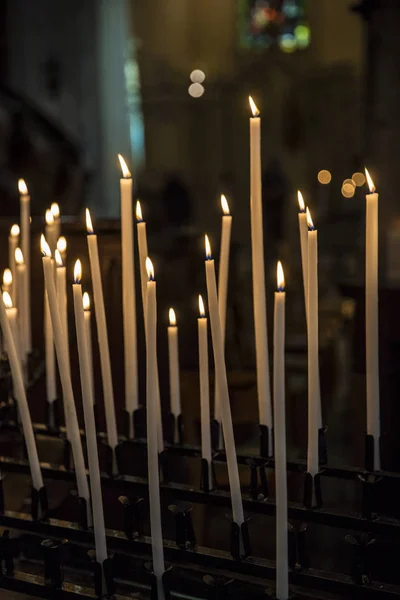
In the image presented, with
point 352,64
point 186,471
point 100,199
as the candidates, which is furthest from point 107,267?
point 352,64

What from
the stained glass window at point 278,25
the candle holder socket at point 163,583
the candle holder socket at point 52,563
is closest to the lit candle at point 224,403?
the candle holder socket at point 163,583

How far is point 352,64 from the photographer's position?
1193 centimetres

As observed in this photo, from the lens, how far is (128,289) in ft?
3.95

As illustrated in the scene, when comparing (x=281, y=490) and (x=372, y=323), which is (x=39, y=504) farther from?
(x=372, y=323)

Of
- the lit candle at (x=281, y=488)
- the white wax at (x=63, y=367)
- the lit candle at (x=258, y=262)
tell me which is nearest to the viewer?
the lit candle at (x=281, y=488)

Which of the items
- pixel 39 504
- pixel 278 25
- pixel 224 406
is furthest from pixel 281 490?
pixel 278 25

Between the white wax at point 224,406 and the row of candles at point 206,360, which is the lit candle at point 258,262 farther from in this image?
the white wax at point 224,406

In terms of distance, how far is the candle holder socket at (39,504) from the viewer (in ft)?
3.64

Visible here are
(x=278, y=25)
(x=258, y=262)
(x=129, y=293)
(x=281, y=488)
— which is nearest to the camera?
(x=281, y=488)

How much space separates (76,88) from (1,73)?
69.0 inches

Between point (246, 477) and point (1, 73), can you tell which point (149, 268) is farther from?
point (1, 73)

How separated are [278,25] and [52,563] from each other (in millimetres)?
12425

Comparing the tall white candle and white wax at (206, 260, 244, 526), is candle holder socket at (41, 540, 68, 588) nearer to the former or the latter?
white wax at (206, 260, 244, 526)

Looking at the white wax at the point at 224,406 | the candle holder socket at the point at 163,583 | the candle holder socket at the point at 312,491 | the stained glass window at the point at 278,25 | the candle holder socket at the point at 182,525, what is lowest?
the candle holder socket at the point at 163,583
